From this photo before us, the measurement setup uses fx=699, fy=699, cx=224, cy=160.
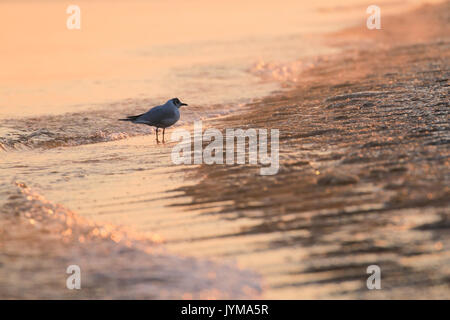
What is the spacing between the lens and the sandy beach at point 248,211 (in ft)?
15.3

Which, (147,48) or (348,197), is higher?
(147,48)

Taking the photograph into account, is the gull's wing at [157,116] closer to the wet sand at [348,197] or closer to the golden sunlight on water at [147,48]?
the wet sand at [348,197]

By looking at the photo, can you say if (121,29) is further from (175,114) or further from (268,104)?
(175,114)

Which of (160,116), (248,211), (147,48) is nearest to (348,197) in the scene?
(248,211)

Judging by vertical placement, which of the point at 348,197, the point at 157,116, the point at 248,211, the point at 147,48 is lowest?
the point at 248,211

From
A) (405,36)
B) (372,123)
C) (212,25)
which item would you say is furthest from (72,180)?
(212,25)

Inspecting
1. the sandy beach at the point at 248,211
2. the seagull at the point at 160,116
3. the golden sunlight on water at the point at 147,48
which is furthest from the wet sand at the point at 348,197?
the golden sunlight on water at the point at 147,48

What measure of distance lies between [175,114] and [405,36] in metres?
15.3

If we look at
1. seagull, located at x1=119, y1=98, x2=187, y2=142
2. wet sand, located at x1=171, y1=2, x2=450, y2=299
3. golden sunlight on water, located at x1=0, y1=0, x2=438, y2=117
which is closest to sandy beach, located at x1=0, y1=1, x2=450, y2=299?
wet sand, located at x1=171, y1=2, x2=450, y2=299

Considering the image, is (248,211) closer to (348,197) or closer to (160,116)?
(348,197)

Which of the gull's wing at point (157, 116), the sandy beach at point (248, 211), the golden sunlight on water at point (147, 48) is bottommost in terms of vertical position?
the sandy beach at point (248, 211)

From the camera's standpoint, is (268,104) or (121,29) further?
(121,29)

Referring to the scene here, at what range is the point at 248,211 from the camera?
5.97m

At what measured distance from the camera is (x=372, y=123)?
901 cm
